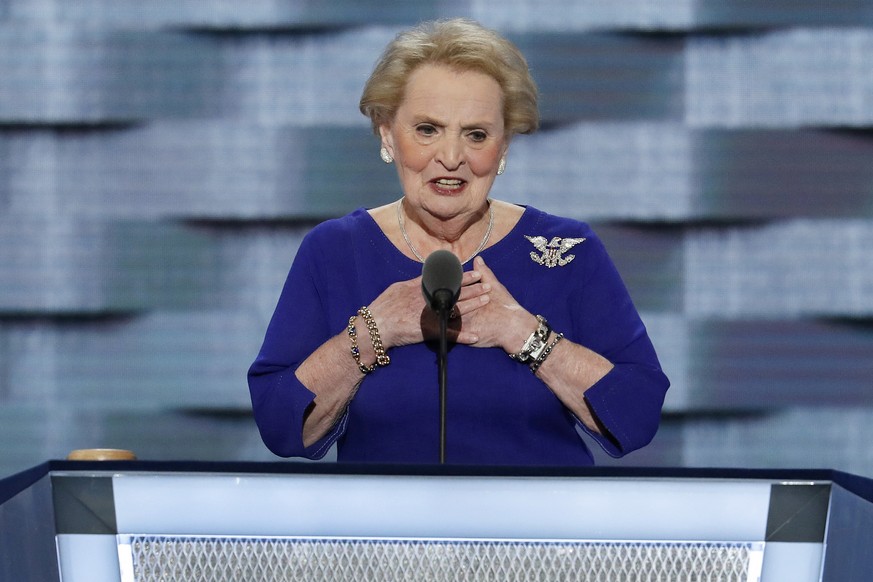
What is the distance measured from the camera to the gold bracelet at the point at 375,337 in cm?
158

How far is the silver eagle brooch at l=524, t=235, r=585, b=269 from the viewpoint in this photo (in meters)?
1.74

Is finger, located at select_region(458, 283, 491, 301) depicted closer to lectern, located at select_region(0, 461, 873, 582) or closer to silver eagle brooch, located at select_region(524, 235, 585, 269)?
silver eagle brooch, located at select_region(524, 235, 585, 269)

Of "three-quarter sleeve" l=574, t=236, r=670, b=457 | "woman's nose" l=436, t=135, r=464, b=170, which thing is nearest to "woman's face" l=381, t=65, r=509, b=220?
"woman's nose" l=436, t=135, r=464, b=170

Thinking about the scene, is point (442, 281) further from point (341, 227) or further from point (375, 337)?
point (341, 227)

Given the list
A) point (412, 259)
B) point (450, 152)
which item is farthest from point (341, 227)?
point (450, 152)

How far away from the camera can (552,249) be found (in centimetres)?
176

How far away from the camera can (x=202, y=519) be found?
37.5 inches

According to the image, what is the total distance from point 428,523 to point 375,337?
0.66 meters

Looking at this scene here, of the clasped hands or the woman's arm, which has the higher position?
the clasped hands

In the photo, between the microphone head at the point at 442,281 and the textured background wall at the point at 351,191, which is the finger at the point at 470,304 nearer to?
the microphone head at the point at 442,281

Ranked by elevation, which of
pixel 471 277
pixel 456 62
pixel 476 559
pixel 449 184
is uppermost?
pixel 456 62

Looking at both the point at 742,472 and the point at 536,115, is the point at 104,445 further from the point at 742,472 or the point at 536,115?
the point at 742,472

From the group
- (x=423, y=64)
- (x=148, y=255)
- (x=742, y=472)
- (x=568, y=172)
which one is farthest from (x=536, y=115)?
(x=148, y=255)

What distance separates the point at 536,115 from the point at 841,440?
1.27 m
